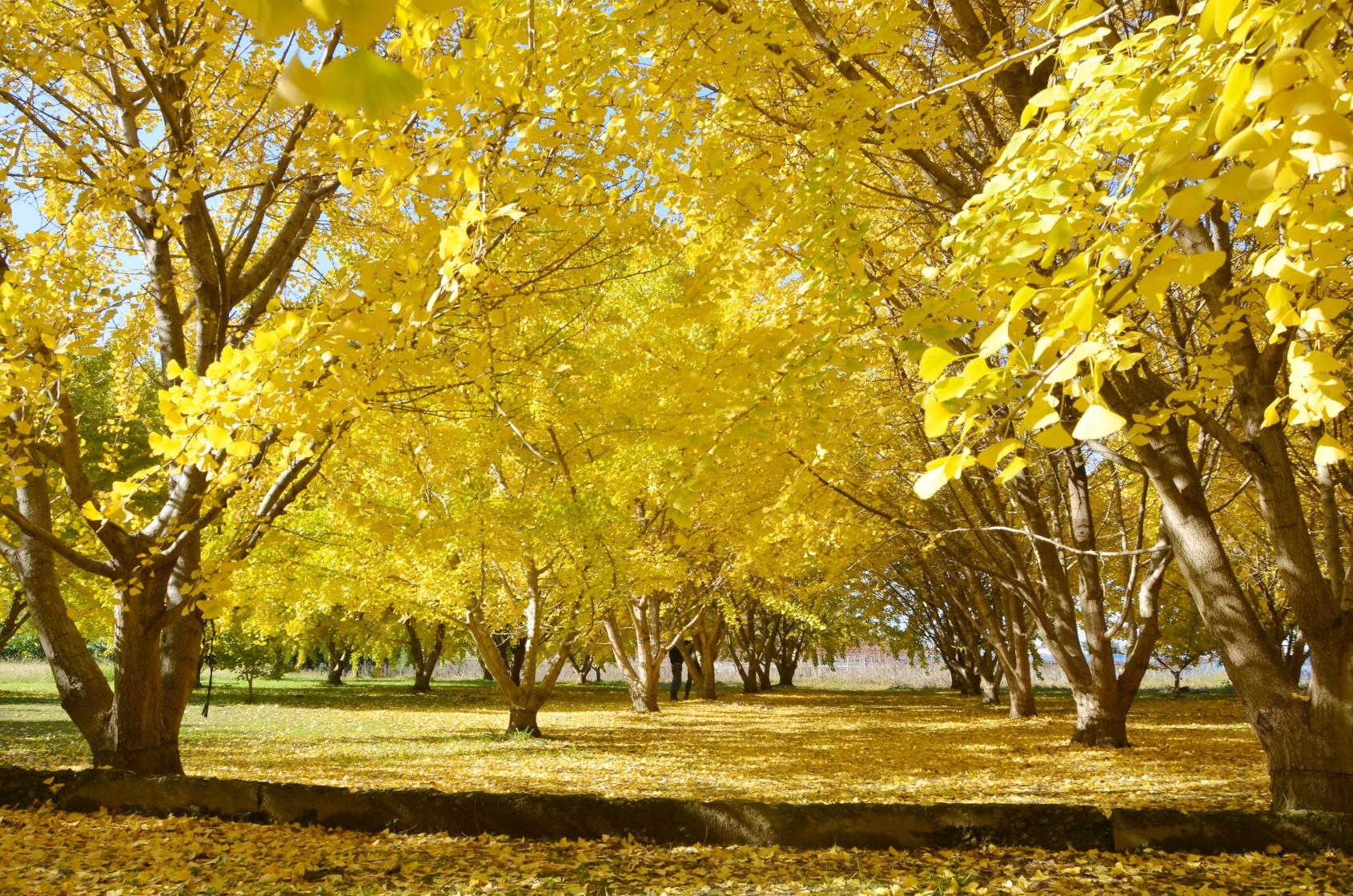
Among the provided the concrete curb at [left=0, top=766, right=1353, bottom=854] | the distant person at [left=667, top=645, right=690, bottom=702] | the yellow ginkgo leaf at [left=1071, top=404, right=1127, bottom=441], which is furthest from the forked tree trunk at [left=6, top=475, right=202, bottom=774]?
the distant person at [left=667, top=645, right=690, bottom=702]

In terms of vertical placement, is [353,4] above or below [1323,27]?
below

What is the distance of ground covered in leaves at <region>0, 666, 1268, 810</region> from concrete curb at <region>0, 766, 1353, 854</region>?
8.61ft

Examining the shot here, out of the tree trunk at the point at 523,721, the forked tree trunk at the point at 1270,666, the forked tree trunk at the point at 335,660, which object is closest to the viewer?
the forked tree trunk at the point at 1270,666

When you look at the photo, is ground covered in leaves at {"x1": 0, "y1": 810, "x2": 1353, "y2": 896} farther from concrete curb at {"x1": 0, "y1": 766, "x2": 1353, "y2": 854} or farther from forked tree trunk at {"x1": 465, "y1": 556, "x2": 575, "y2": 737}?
forked tree trunk at {"x1": 465, "y1": 556, "x2": 575, "y2": 737}

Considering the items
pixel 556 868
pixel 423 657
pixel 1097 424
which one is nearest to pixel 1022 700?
pixel 556 868

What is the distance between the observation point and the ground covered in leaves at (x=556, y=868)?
376 centimetres

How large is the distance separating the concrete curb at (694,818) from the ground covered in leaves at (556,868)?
107 millimetres

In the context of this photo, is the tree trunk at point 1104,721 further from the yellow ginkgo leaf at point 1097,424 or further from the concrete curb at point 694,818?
the yellow ginkgo leaf at point 1097,424

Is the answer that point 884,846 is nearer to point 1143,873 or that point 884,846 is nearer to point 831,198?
point 1143,873

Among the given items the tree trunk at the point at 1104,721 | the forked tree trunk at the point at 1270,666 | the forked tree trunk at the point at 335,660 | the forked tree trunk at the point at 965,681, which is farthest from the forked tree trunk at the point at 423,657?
the forked tree trunk at the point at 1270,666

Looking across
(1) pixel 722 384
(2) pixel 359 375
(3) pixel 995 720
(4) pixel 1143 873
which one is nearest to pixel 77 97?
(2) pixel 359 375

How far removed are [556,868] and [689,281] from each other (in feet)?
10.7

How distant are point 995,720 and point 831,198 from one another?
576 inches

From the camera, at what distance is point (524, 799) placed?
485cm
